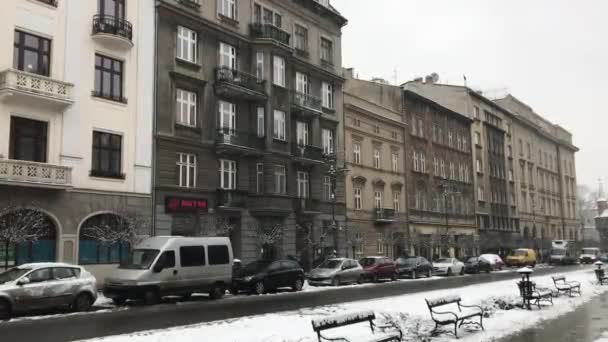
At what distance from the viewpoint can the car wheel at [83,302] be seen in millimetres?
18938

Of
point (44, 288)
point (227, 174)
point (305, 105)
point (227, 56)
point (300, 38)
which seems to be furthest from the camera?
point (300, 38)

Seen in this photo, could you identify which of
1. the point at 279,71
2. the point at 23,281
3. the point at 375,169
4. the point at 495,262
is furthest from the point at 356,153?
the point at 23,281

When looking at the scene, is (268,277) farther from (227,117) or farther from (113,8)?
(113,8)

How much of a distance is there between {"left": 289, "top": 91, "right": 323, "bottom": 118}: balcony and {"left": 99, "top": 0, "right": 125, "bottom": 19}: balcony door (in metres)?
12.9

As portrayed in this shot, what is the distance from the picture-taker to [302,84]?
135 ft

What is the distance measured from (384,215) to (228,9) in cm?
2027

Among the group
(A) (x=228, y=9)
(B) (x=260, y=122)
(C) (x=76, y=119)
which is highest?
(A) (x=228, y=9)

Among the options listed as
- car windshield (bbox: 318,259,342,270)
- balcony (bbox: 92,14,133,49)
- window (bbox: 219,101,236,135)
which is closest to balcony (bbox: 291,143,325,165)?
window (bbox: 219,101,236,135)

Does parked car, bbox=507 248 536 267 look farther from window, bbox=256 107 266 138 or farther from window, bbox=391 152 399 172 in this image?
window, bbox=256 107 266 138

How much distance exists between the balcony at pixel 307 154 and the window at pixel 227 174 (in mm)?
5331

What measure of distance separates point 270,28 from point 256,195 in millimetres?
10443

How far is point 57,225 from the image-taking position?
25000mm

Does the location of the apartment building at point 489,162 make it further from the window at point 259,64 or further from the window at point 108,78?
the window at point 108,78

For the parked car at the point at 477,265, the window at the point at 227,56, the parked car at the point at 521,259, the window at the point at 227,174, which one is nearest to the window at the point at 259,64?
the window at the point at 227,56
